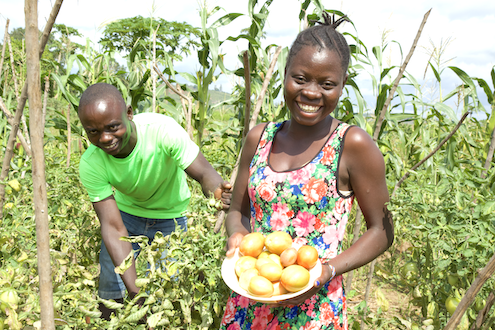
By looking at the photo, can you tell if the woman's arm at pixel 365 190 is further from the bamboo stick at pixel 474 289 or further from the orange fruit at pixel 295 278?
the bamboo stick at pixel 474 289

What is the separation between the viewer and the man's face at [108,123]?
64.9 inches

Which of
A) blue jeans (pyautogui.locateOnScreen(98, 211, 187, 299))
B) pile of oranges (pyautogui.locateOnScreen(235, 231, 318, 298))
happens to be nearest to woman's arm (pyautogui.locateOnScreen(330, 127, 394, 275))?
pile of oranges (pyautogui.locateOnScreen(235, 231, 318, 298))

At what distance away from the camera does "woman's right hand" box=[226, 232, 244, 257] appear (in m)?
1.20

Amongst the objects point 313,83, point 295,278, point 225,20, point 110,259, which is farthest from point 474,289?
point 225,20

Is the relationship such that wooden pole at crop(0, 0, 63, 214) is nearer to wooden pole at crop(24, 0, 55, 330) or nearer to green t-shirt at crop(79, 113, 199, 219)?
wooden pole at crop(24, 0, 55, 330)

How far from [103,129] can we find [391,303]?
2.44 m

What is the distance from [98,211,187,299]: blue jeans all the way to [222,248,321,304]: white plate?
989mm

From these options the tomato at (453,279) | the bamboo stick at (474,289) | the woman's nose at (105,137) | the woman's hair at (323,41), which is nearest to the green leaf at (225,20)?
the woman's nose at (105,137)

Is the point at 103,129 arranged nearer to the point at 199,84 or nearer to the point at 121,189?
the point at 121,189

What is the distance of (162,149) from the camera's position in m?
1.94

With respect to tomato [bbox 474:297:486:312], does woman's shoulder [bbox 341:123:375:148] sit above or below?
above

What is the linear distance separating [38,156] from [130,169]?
1.27 metres

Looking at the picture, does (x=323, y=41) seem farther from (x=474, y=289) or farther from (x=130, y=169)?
(x=130, y=169)

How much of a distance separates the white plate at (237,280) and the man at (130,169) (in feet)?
1.83
